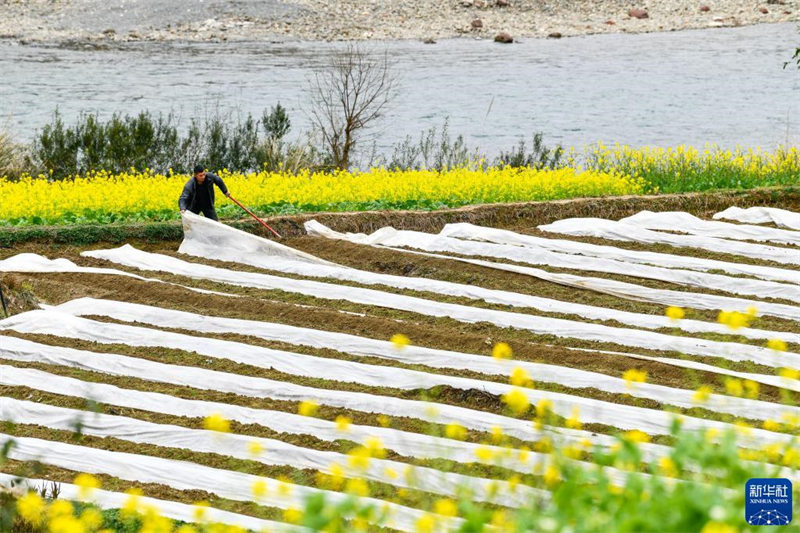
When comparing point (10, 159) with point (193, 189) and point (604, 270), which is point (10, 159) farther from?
point (604, 270)

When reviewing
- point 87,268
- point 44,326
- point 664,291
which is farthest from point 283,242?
point 664,291

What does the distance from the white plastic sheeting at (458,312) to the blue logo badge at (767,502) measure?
429 cm

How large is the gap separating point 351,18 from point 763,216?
33.0 metres

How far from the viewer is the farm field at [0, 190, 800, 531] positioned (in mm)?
5965

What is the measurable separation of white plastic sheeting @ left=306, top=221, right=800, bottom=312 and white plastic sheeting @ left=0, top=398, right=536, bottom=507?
423 cm

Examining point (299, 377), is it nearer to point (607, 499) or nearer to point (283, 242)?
point (283, 242)

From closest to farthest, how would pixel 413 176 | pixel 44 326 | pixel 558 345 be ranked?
pixel 558 345 < pixel 44 326 < pixel 413 176

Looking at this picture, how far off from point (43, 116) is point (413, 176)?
16.3 metres

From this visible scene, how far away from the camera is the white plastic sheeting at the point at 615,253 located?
10.8 meters

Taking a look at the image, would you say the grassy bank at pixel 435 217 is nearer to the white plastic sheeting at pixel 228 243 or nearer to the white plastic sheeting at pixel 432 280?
the white plastic sheeting at pixel 432 280

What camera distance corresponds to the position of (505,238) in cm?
1212

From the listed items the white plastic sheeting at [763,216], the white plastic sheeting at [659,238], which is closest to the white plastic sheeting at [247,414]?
the white plastic sheeting at [659,238]

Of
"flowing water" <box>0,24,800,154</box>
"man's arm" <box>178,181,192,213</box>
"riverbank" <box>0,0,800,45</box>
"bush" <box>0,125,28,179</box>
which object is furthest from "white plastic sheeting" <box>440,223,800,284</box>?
"riverbank" <box>0,0,800,45</box>

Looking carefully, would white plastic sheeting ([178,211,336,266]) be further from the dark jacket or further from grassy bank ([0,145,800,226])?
grassy bank ([0,145,800,226])
